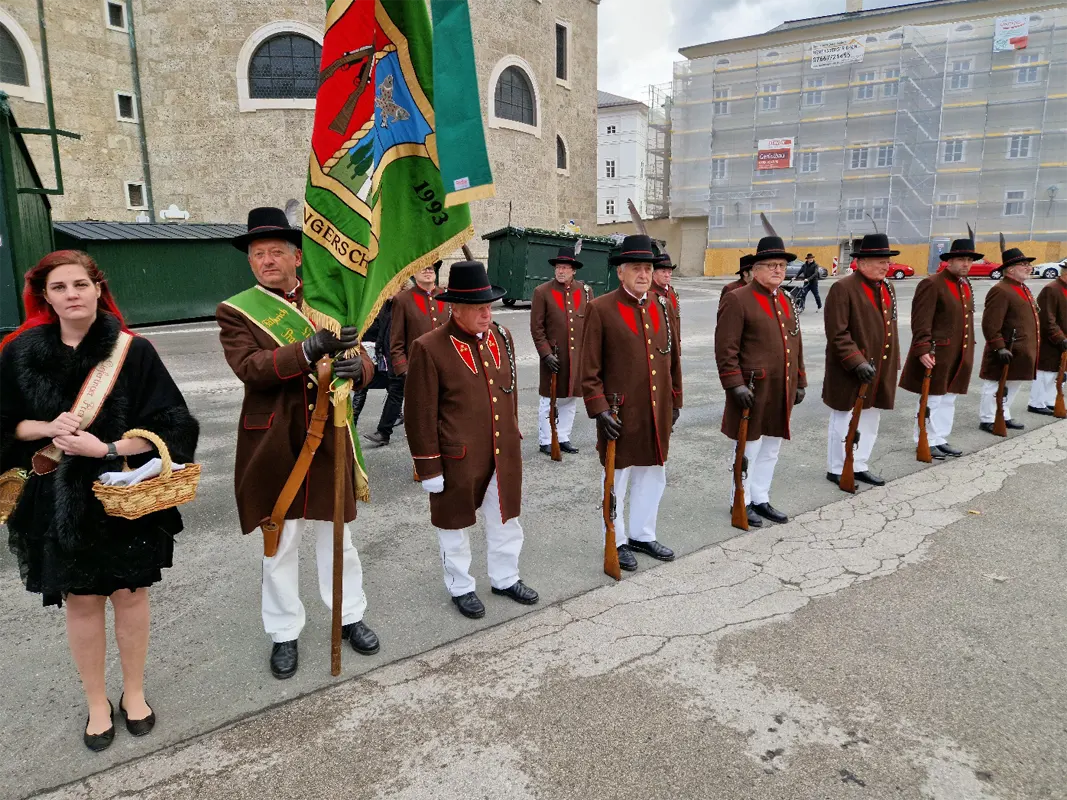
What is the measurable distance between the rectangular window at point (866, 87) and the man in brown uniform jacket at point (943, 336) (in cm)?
4068

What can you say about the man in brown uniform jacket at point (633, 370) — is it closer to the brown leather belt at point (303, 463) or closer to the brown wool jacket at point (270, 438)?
the brown wool jacket at point (270, 438)

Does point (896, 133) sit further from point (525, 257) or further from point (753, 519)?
point (753, 519)

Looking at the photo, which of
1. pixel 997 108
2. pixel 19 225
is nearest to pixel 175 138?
pixel 19 225

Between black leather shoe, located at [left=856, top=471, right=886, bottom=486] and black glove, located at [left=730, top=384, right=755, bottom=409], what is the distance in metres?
1.97

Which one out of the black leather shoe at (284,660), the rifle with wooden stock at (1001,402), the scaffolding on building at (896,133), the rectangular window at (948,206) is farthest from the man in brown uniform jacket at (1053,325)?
the rectangular window at (948,206)

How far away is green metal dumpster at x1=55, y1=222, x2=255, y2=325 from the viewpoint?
57.6ft

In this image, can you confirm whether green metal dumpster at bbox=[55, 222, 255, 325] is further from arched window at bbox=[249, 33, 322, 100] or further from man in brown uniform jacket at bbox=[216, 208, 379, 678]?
man in brown uniform jacket at bbox=[216, 208, 379, 678]

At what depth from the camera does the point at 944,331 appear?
23.2 feet

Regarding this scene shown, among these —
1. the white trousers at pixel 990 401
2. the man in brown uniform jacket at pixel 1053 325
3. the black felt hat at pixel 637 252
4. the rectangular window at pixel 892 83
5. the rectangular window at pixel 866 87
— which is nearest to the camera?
the black felt hat at pixel 637 252

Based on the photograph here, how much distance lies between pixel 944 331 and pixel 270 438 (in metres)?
6.81

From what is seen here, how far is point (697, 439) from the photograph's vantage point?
783cm

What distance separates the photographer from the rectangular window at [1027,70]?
124 ft

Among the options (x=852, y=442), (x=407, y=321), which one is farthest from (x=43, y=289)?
(x=852, y=442)

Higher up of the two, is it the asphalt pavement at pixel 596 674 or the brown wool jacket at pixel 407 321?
the brown wool jacket at pixel 407 321
